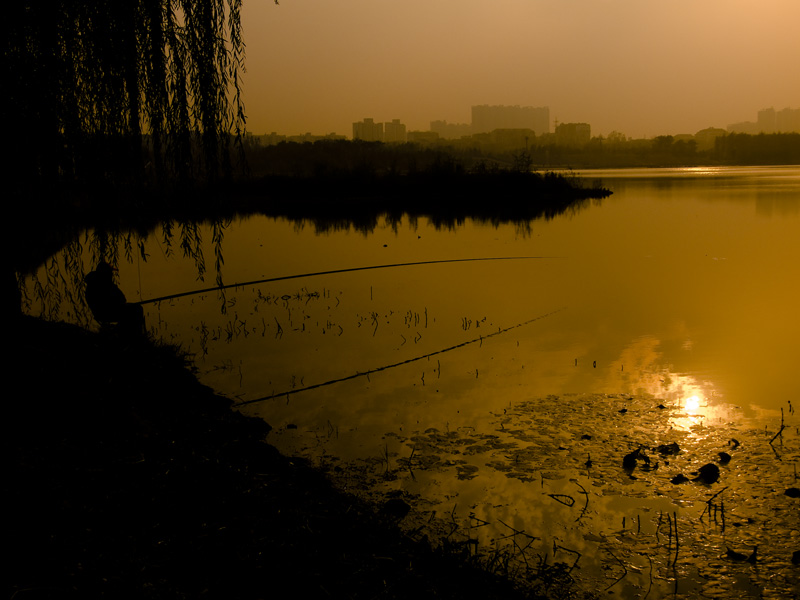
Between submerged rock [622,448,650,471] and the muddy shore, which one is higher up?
the muddy shore

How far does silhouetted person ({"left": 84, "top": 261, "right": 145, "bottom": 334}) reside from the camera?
19.8 ft

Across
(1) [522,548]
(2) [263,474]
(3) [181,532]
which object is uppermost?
(3) [181,532]

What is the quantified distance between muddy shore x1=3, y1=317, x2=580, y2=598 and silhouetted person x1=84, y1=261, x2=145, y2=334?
4.67 feet

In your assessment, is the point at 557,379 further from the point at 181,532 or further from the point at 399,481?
the point at 181,532

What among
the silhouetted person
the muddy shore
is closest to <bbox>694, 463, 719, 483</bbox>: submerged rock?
the muddy shore

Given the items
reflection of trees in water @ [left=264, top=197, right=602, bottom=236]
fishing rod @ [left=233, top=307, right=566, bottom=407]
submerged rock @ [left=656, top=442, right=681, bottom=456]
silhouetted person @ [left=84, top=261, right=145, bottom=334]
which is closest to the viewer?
submerged rock @ [left=656, top=442, right=681, bottom=456]

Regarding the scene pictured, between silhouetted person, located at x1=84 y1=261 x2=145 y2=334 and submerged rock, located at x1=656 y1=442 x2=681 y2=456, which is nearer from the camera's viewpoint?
submerged rock, located at x1=656 y1=442 x2=681 y2=456

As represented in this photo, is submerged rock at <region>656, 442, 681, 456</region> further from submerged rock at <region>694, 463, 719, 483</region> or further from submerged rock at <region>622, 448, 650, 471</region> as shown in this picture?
submerged rock at <region>694, 463, 719, 483</region>

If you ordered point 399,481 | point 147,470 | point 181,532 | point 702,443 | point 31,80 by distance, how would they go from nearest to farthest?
point 181,532 → point 147,470 → point 31,80 → point 399,481 → point 702,443

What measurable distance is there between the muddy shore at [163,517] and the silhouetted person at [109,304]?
1.42 meters

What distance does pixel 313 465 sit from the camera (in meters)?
4.95

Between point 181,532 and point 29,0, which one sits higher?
point 29,0

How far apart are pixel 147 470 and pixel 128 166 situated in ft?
6.62

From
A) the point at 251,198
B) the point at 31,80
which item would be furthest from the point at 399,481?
the point at 251,198
